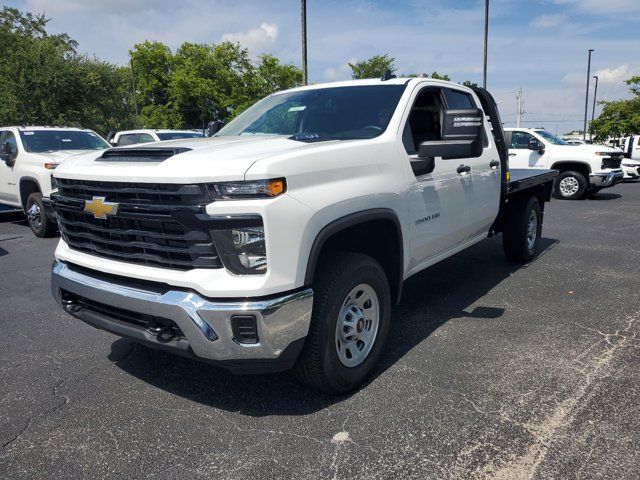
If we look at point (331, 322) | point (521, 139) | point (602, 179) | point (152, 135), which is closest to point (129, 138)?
point (152, 135)

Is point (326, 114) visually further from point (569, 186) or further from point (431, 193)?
point (569, 186)

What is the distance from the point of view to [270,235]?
246 cm

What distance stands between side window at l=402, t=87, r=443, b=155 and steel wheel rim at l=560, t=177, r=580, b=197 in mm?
10597

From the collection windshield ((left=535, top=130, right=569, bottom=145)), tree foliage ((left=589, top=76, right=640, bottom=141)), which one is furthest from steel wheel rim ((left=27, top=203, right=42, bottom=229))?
tree foliage ((left=589, top=76, right=640, bottom=141))

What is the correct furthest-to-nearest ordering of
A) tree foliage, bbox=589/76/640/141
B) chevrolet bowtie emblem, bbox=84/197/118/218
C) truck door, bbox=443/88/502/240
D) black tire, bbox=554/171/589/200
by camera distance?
1. tree foliage, bbox=589/76/640/141
2. black tire, bbox=554/171/589/200
3. truck door, bbox=443/88/502/240
4. chevrolet bowtie emblem, bbox=84/197/118/218

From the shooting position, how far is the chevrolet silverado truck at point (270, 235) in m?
2.49

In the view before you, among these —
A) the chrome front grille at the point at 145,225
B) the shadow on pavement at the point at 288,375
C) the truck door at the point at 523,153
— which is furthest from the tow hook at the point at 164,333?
the truck door at the point at 523,153

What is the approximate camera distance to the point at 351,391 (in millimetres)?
3184

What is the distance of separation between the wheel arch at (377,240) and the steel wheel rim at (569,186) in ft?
38.3

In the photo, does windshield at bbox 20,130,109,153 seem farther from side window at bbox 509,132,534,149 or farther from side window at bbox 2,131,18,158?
side window at bbox 509,132,534,149

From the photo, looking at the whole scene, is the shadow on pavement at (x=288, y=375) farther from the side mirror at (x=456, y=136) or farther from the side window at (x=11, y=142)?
the side window at (x=11, y=142)

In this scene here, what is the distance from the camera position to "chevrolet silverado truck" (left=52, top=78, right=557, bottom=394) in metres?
A: 2.49

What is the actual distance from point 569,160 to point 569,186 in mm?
732

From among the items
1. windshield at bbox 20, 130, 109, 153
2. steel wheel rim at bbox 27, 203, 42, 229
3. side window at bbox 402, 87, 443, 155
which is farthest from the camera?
windshield at bbox 20, 130, 109, 153
